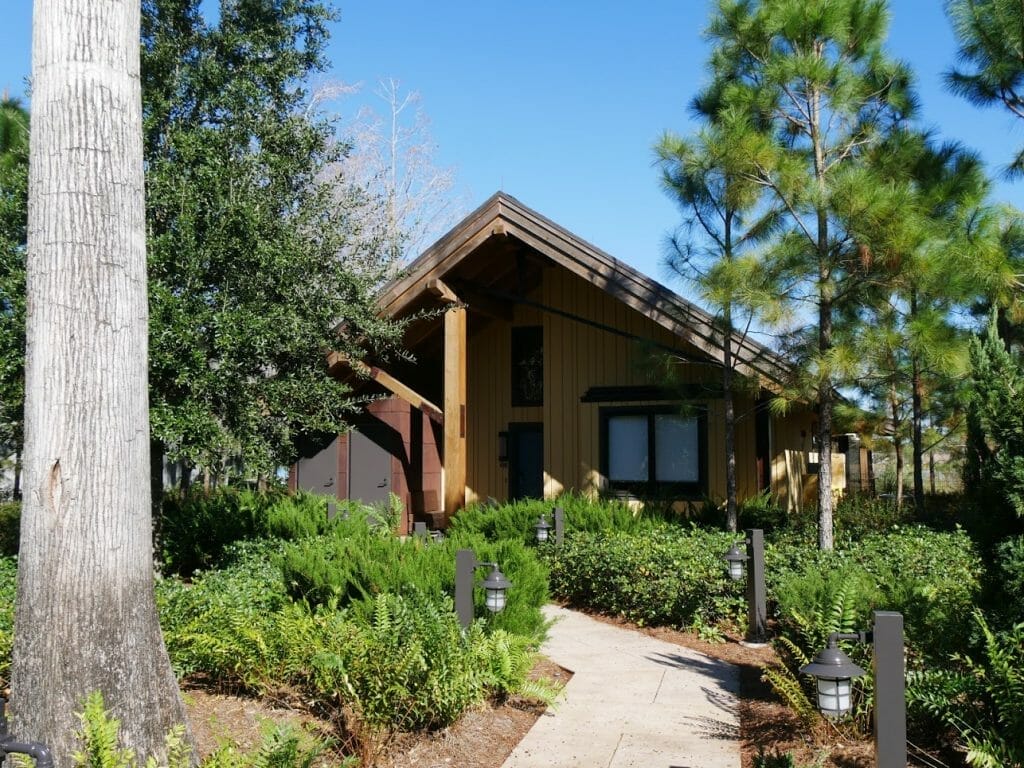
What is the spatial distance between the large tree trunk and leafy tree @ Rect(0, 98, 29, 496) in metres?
3.95

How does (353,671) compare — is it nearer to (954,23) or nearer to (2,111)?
(954,23)

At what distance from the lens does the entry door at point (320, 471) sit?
16328mm

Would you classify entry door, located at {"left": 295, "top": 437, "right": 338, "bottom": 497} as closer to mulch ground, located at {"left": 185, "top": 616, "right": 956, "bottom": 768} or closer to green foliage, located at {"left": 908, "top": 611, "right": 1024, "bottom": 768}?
mulch ground, located at {"left": 185, "top": 616, "right": 956, "bottom": 768}

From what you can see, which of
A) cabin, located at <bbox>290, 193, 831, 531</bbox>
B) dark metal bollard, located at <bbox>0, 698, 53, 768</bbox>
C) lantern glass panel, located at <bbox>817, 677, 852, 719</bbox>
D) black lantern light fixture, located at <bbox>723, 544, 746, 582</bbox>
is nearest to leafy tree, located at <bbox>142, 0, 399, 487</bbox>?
cabin, located at <bbox>290, 193, 831, 531</bbox>

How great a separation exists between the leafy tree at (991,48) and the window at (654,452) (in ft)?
19.9

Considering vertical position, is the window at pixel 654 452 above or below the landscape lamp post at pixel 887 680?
above

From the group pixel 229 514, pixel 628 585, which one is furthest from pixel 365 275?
pixel 628 585

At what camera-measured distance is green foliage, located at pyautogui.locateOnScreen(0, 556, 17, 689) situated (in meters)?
5.98

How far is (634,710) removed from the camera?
250 inches

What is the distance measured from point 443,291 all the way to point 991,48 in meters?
7.97

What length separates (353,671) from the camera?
548cm

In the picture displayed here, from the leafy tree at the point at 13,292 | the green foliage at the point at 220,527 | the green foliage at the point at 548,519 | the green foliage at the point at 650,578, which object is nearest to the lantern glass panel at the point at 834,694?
the green foliage at the point at 650,578

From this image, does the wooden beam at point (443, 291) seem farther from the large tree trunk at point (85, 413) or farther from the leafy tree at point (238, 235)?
the large tree trunk at point (85, 413)

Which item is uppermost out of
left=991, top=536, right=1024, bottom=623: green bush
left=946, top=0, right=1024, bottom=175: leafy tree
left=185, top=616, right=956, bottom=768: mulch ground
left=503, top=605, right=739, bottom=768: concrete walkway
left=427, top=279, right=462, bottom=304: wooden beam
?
left=946, top=0, right=1024, bottom=175: leafy tree
